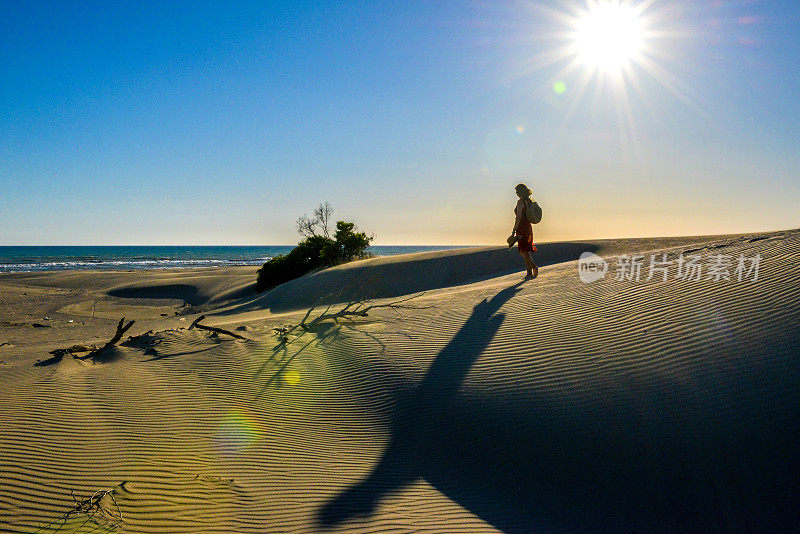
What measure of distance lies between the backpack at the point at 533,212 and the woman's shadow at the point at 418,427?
3.34 meters

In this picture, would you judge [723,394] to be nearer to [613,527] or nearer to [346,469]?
[613,527]

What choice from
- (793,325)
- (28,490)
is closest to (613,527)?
(793,325)

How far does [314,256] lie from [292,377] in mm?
17655

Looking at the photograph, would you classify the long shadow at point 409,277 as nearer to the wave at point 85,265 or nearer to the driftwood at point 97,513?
the driftwood at point 97,513

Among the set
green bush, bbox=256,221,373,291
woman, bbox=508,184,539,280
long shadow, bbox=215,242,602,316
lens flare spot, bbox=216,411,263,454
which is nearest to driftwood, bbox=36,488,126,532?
lens flare spot, bbox=216,411,263,454

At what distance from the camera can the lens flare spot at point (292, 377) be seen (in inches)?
220

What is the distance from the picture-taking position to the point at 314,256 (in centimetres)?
2306

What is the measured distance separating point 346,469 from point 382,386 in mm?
1527

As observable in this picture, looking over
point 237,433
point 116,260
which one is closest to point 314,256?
point 237,433

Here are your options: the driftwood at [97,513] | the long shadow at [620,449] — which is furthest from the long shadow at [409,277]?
the driftwood at [97,513]
